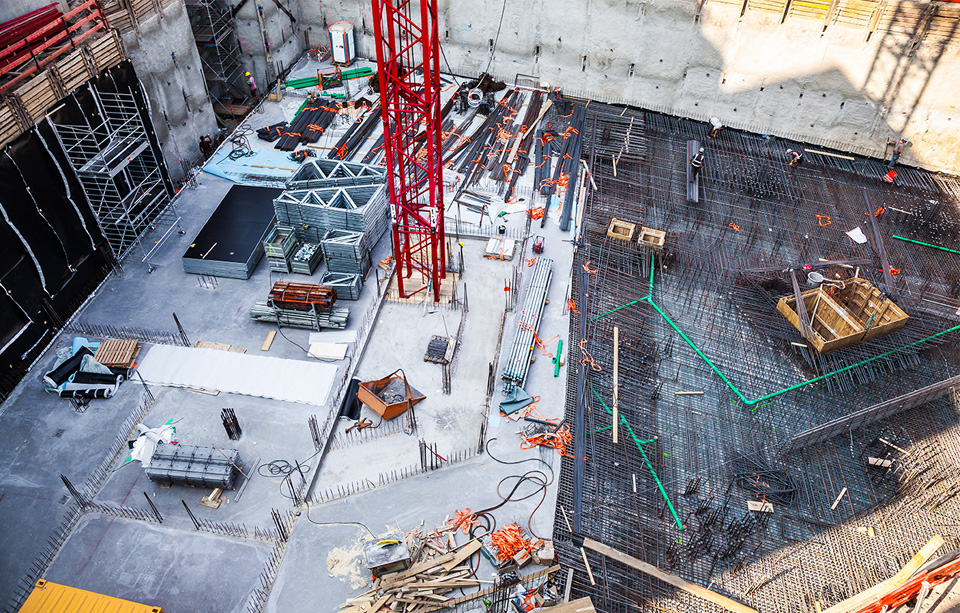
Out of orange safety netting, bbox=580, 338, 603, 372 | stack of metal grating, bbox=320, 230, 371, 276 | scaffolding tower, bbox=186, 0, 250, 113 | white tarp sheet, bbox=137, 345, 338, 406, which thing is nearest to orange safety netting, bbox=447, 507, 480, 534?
white tarp sheet, bbox=137, 345, 338, 406

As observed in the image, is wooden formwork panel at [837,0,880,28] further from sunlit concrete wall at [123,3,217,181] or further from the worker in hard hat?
sunlit concrete wall at [123,3,217,181]

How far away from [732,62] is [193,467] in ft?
102

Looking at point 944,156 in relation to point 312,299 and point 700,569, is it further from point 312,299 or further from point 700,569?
point 312,299

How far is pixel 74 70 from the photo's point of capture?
23906 mm

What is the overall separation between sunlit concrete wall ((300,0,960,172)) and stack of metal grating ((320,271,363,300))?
64.2ft

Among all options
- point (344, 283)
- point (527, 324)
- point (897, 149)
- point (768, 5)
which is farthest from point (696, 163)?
point (344, 283)

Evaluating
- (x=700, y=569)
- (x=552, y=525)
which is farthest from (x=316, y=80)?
(x=700, y=569)

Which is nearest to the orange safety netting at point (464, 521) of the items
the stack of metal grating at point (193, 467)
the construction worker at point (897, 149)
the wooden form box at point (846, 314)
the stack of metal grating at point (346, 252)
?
the stack of metal grating at point (193, 467)

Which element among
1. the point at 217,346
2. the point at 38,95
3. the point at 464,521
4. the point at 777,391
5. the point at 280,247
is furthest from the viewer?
the point at 280,247

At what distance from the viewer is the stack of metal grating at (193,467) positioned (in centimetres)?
1895

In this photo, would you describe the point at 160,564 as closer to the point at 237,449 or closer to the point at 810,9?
the point at 237,449

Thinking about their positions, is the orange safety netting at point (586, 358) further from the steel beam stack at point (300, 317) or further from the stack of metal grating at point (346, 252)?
the stack of metal grating at point (346, 252)

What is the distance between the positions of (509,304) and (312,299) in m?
7.31

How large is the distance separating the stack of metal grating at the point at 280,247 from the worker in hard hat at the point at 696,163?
60.8 feet
